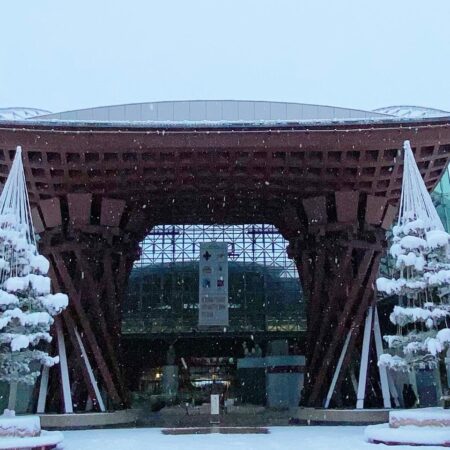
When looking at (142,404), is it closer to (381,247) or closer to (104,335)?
(104,335)

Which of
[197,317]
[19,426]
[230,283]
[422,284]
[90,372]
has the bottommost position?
[19,426]

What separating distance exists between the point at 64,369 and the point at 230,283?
2607 cm

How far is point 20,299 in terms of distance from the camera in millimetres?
15727

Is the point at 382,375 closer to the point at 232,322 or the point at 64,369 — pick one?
the point at 64,369

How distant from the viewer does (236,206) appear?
99.7 ft

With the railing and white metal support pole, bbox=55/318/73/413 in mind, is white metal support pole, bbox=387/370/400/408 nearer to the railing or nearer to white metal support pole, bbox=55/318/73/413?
white metal support pole, bbox=55/318/73/413

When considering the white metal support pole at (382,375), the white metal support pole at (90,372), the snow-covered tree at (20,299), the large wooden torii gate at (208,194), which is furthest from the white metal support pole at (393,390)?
the snow-covered tree at (20,299)

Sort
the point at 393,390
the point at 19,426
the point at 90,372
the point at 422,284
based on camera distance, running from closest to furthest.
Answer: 1. the point at 19,426
2. the point at 422,284
3. the point at 90,372
4. the point at 393,390

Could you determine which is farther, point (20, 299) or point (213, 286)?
point (213, 286)

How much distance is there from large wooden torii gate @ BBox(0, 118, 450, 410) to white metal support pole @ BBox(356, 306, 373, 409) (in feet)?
1.35

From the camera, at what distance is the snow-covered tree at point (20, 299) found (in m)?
15.0

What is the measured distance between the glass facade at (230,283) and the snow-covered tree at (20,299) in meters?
31.4

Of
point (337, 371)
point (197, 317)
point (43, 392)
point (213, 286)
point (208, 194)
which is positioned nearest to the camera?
point (43, 392)

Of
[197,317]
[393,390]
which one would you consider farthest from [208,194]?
[197,317]
